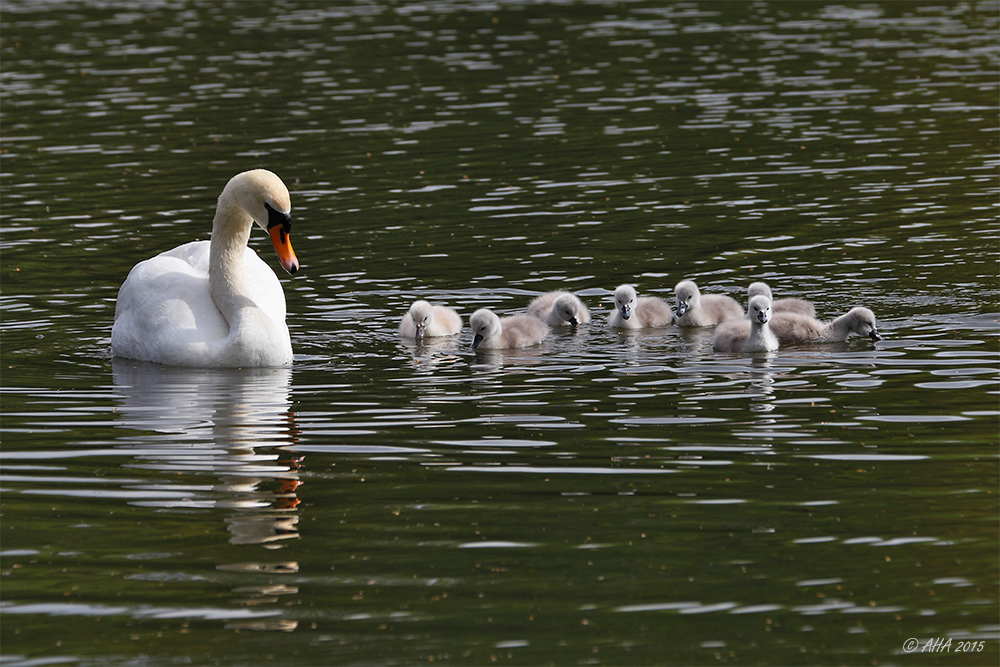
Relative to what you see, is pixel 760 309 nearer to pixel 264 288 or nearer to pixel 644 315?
pixel 644 315

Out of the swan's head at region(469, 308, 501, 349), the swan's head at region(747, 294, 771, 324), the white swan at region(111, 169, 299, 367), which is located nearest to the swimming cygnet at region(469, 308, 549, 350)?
the swan's head at region(469, 308, 501, 349)

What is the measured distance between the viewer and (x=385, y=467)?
9734 millimetres

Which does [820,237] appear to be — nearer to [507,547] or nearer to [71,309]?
[71,309]

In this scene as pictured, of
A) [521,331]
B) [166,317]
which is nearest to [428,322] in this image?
[521,331]

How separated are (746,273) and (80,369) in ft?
21.9

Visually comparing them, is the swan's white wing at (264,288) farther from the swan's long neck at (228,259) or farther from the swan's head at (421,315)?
the swan's head at (421,315)

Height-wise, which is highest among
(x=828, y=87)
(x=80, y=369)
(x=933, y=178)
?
(x=828, y=87)

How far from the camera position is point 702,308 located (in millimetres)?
14039

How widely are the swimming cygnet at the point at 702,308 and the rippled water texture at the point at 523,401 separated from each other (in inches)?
5.4

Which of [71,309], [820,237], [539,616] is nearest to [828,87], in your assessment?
[820,237]

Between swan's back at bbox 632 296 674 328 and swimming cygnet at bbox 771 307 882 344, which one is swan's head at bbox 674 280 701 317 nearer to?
swan's back at bbox 632 296 674 328

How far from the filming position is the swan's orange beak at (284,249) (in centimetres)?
1284

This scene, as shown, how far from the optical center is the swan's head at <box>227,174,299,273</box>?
13.0 meters

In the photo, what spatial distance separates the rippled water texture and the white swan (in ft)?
1.01
